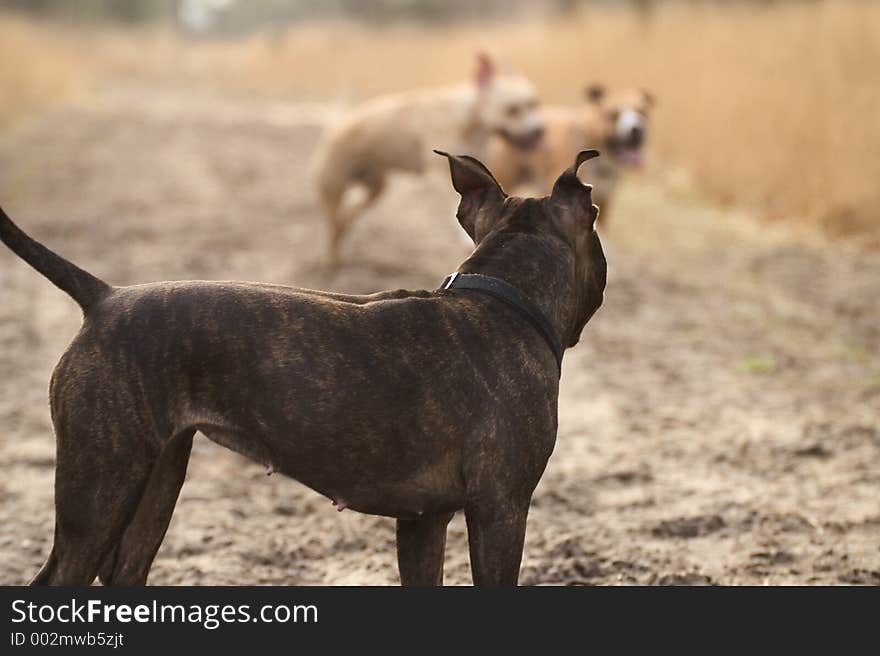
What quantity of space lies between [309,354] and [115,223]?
8.99 meters

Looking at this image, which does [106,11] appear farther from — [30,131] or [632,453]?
[632,453]

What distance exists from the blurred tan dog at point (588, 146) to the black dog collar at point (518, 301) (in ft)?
21.3

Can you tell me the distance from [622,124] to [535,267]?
6.85 metres

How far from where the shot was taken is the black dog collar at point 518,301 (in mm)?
3021

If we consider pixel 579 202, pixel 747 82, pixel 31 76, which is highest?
pixel 31 76

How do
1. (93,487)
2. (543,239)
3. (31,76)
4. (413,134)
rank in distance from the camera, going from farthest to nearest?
(31,76) → (413,134) → (543,239) → (93,487)

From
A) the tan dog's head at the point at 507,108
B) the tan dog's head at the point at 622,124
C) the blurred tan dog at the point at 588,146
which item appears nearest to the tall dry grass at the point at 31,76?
the tan dog's head at the point at 507,108

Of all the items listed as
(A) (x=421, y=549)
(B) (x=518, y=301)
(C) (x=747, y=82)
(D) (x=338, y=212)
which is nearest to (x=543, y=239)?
(B) (x=518, y=301)

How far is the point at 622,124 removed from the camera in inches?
379

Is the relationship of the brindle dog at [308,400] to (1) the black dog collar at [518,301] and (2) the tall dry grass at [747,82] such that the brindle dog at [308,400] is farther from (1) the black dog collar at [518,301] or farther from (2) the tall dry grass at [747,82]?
(2) the tall dry grass at [747,82]

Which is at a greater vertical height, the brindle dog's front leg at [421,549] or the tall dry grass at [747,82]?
the tall dry grass at [747,82]

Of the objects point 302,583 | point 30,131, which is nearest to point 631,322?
point 302,583

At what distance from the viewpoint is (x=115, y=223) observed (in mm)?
11266

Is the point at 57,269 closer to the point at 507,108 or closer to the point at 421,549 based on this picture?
the point at 421,549
